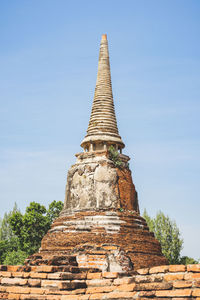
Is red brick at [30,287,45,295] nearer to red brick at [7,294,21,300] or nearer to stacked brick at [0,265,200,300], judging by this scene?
stacked brick at [0,265,200,300]

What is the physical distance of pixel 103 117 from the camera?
20.7 meters

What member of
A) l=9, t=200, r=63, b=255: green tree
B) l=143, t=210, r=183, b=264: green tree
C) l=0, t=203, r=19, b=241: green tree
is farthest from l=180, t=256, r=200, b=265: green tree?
l=0, t=203, r=19, b=241: green tree

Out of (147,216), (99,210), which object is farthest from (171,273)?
(147,216)

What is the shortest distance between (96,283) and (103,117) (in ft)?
47.8

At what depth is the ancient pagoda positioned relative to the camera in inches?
620

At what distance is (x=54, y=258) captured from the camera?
8.30 meters

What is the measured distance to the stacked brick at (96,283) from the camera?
5191 millimetres

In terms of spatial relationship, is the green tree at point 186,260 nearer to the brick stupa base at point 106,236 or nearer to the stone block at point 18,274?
the brick stupa base at point 106,236

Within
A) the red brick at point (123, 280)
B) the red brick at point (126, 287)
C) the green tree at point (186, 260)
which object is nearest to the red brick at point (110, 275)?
the red brick at point (123, 280)

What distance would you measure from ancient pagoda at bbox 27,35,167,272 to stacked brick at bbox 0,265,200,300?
19.2 feet

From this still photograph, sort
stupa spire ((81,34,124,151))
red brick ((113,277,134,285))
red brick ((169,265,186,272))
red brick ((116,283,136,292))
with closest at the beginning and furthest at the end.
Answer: red brick ((169,265,186,272))
red brick ((116,283,136,292))
red brick ((113,277,134,285))
stupa spire ((81,34,124,151))

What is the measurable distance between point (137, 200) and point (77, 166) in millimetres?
3535

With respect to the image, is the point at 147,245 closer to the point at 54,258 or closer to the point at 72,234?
the point at 72,234

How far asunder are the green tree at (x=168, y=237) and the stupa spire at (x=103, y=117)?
13045 millimetres
